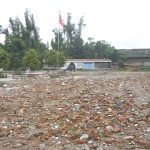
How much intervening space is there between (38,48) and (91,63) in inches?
449

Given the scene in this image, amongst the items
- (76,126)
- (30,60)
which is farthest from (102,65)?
(76,126)

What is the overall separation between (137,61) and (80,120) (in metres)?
89.4

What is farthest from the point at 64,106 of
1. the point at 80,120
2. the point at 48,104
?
the point at 80,120

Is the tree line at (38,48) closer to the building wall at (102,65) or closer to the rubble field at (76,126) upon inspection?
the building wall at (102,65)

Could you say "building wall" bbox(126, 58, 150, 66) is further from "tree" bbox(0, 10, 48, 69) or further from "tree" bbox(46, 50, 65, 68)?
"tree" bbox(46, 50, 65, 68)

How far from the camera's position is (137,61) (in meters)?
99.4

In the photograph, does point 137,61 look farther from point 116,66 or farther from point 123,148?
point 123,148

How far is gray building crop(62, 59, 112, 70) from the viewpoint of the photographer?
84875 millimetres

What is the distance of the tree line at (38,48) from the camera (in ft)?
209

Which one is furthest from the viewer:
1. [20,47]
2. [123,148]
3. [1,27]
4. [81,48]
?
[81,48]

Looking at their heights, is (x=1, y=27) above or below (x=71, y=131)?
above

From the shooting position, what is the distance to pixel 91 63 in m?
86.8

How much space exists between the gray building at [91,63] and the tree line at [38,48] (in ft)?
9.91

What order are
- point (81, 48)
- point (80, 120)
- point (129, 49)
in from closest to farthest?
point (80, 120) < point (81, 48) < point (129, 49)
